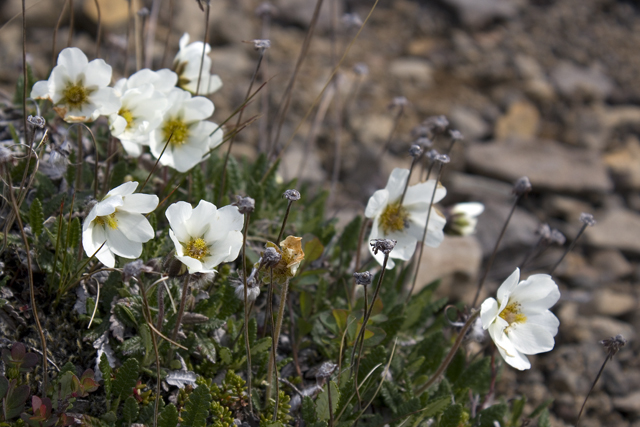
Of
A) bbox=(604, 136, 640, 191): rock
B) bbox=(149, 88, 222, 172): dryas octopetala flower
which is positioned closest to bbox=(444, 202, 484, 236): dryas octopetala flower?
bbox=(149, 88, 222, 172): dryas octopetala flower

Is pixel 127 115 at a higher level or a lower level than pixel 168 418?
higher

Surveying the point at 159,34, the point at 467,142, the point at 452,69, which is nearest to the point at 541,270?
the point at 467,142

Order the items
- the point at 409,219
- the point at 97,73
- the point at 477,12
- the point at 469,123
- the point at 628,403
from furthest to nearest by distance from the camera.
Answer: the point at 477,12, the point at 469,123, the point at 628,403, the point at 409,219, the point at 97,73

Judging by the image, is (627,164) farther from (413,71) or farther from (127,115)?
(127,115)

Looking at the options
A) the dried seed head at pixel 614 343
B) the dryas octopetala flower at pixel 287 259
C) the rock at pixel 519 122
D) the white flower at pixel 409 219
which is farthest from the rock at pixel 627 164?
the dryas octopetala flower at pixel 287 259

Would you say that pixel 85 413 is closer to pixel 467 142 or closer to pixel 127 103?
pixel 127 103

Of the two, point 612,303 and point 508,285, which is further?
point 612,303

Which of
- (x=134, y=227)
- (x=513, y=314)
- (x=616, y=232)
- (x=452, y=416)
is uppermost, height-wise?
(x=134, y=227)

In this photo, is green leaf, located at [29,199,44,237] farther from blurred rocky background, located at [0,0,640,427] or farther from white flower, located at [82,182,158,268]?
blurred rocky background, located at [0,0,640,427]

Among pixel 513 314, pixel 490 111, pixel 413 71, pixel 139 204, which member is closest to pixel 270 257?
pixel 139 204
